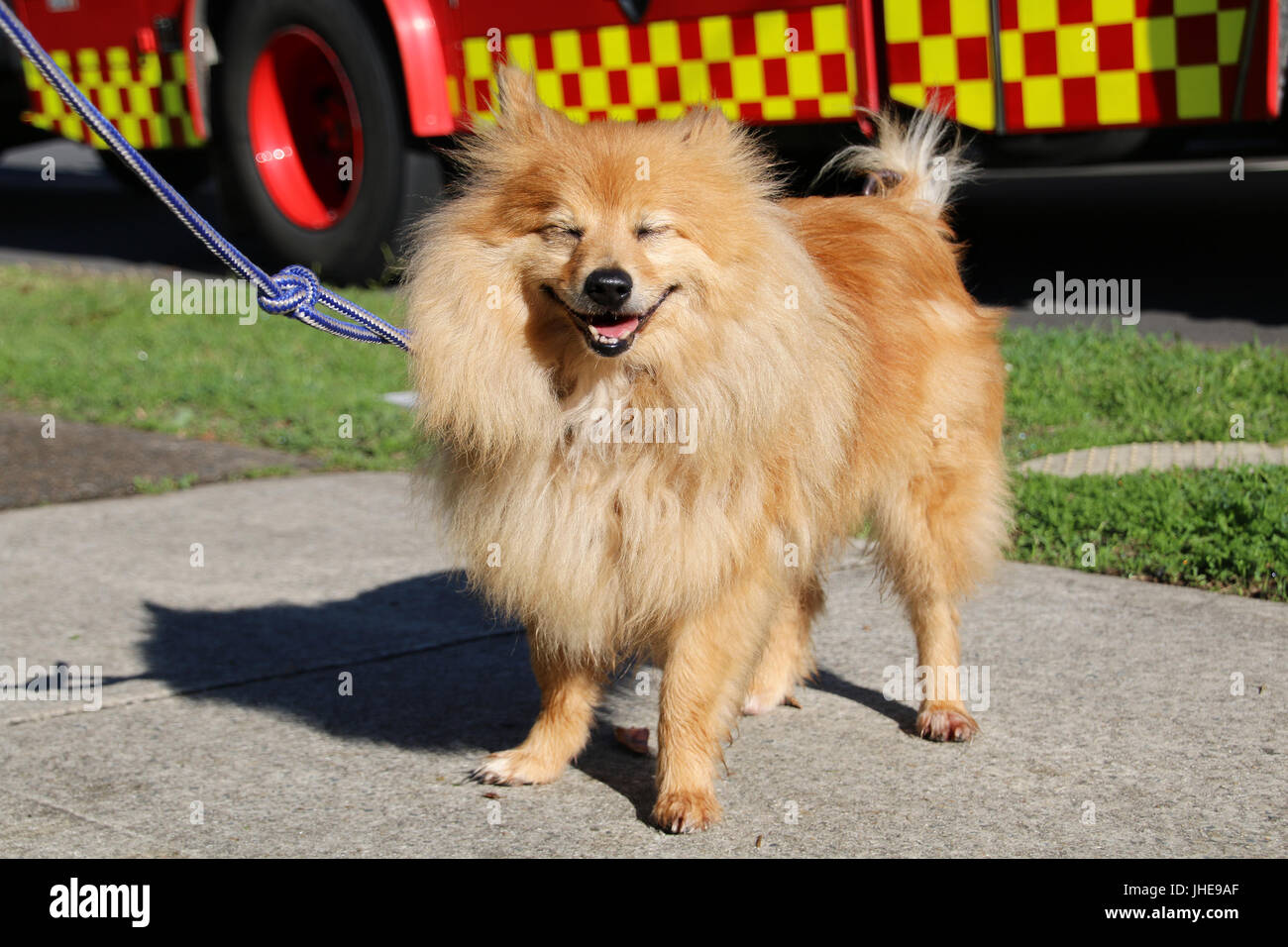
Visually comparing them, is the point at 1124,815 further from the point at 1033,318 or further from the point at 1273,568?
the point at 1033,318

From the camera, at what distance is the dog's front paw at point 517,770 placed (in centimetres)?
354

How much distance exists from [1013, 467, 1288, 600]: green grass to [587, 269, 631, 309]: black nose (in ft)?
7.97

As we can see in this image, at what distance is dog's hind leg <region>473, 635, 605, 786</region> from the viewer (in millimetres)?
3545

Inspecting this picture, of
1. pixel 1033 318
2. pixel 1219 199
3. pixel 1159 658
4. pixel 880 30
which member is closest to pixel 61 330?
pixel 880 30

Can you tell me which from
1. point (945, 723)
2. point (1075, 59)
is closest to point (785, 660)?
point (945, 723)

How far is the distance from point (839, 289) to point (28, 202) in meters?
14.2

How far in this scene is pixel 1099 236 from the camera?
10016mm

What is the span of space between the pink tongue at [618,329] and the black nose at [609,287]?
0.06 m

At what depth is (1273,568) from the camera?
4543mm

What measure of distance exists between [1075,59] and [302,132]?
549 cm

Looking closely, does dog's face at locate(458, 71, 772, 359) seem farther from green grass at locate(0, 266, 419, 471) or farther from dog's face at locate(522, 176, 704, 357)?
green grass at locate(0, 266, 419, 471)

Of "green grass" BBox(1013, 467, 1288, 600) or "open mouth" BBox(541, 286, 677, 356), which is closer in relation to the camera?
"open mouth" BBox(541, 286, 677, 356)

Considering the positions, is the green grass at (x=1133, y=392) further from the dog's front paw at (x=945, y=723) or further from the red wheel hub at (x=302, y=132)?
the red wheel hub at (x=302, y=132)

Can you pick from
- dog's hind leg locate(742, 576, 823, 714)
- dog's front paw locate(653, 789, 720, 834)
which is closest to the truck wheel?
dog's hind leg locate(742, 576, 823, 714)
